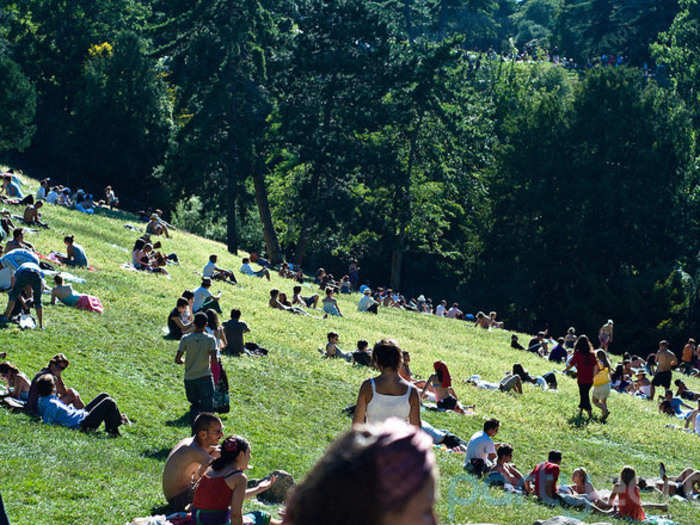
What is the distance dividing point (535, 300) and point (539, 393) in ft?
105

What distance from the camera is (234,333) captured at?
1983 centimetres

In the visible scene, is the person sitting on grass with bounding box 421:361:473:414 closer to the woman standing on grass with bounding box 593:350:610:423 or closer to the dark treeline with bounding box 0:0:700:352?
the woman standing on grass with bounding box 593:350:610:423

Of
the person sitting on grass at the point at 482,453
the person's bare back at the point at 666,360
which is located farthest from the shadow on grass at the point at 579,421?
the person's bare back at the point at 666,360

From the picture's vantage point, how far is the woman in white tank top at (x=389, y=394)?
24.1 feet

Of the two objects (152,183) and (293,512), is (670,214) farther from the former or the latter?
(293,512)

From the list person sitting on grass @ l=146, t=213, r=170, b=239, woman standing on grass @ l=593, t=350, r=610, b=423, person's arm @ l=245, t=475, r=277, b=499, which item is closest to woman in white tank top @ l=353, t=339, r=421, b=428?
person's arm @ l=245, t=475, r=277, b=499

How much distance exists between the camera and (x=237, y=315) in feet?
64.6

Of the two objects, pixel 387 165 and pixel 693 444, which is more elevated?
pixel 387 165

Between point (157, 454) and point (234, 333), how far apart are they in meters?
7.70

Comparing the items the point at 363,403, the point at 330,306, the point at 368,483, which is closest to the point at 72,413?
the point at 363,403

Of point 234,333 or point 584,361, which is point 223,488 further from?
point 584,361

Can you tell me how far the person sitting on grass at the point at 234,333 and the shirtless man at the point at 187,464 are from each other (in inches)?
379

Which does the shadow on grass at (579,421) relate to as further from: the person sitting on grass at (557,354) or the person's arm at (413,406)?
the person's arm at (413,406)

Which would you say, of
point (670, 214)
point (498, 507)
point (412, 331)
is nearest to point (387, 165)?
point (670, 214)
